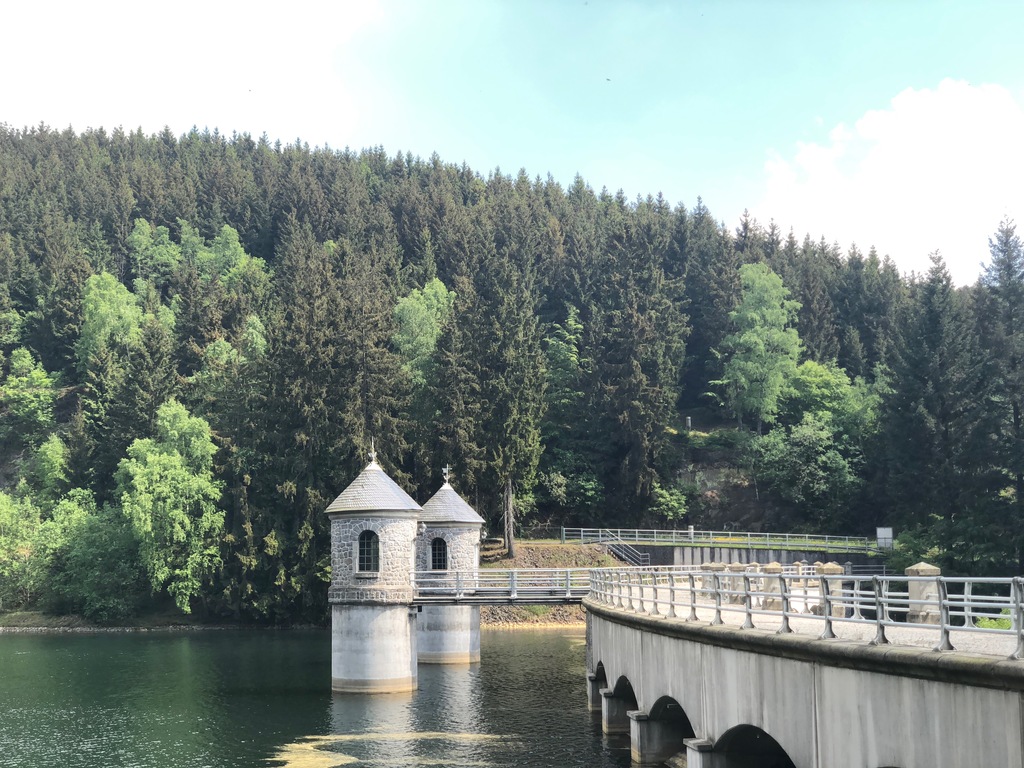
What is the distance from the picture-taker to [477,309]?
82.6m

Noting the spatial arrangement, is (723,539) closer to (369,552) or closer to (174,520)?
(174,520)

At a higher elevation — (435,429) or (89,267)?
(89,267)

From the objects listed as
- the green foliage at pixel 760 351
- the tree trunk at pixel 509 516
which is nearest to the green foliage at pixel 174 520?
the tree trunk at pixel 509 516

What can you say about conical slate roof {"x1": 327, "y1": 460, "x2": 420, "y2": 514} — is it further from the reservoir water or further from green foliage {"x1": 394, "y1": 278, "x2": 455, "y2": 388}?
green foliage {"x1": 394, "y1": 278, "x2": 455, "y2": 388}

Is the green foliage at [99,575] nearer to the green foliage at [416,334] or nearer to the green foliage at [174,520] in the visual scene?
the green foliage at [174,520]

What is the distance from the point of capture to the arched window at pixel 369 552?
41125mm

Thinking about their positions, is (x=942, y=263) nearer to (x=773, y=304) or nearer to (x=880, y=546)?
(x=880, y=546)

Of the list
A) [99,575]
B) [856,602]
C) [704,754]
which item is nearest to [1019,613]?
[856,602]

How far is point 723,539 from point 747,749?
2232 inches

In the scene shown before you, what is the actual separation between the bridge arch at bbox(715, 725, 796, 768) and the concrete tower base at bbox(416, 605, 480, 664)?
27040mm

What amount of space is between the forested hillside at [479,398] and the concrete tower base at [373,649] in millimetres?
27856

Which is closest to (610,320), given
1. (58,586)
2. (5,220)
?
(58,586)

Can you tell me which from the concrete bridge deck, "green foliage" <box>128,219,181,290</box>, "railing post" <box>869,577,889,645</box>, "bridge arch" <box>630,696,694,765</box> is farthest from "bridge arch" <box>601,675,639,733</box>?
"green foliage" <box>128,219,181,290</box>

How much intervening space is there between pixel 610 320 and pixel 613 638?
6087 cm
